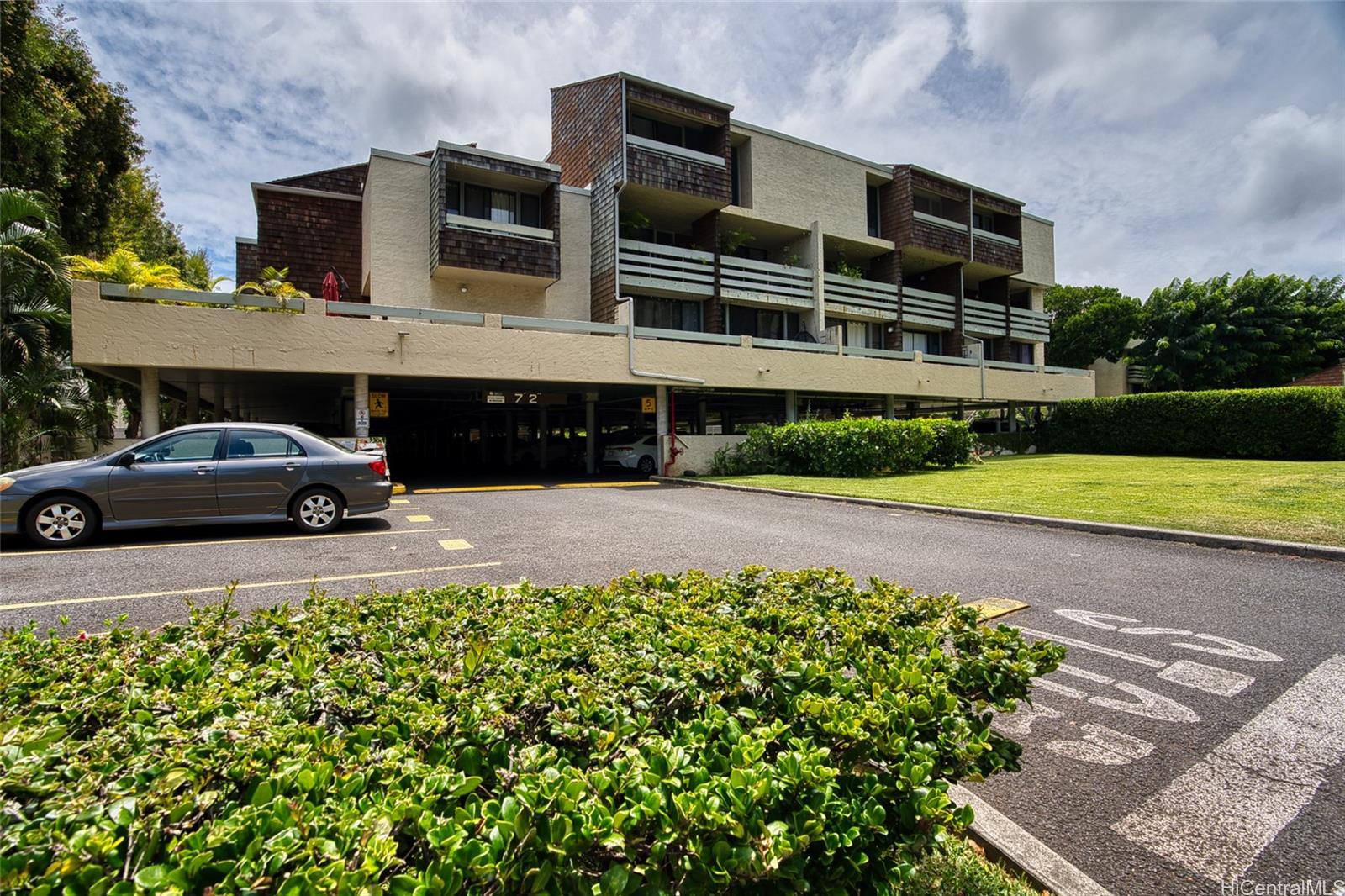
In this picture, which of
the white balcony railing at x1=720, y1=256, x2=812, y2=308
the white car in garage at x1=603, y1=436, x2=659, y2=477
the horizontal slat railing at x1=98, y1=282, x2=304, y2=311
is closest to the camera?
the horizontal slat railing at x1=98, y1=282, x2=304, y2=311

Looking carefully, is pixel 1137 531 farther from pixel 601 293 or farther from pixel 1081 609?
pixel 601 293

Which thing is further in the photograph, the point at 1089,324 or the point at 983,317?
the point at 1089,324

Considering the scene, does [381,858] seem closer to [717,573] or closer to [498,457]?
[717,573]

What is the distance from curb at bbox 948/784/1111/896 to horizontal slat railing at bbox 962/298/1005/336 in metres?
29.6

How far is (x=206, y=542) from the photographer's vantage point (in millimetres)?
8328

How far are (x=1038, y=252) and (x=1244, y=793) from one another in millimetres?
35491

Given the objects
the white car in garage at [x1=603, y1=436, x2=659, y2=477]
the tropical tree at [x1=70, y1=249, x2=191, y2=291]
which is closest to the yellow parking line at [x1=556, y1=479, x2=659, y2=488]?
the white car in garage at [x1=603, y1=436, x2=659, y2=477]

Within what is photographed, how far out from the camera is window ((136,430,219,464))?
8367 millimetres

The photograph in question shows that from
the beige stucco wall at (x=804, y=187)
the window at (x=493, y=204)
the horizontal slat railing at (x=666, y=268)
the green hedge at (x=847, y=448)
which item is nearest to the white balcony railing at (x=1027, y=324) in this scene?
the beige stucco wall at (x=804, y=187)

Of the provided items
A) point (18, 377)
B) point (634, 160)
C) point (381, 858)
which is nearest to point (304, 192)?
point (18, 377)

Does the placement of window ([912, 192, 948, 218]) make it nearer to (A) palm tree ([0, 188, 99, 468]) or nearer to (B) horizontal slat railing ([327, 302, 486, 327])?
(B) horizontal slat railing ([327, 302, 486, 327])

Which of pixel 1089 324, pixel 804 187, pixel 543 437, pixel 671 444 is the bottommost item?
pixel 671 444

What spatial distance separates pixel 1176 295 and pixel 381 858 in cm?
5163

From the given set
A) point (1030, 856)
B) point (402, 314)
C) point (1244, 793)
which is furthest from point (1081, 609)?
point (402, 314)
